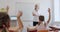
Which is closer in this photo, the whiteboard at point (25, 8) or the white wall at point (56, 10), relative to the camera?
the whiteboard at point (25, 8)

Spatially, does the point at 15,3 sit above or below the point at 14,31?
above

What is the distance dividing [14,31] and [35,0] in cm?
306

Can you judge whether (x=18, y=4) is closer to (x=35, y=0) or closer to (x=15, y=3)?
(x=15, y=3)

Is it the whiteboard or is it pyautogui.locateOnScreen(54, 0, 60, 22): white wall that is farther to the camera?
pyautogui.locateOnScreen(54, 0, 60, 22): white wall

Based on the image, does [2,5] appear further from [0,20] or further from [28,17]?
[0,20]

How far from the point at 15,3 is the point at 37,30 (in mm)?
2830

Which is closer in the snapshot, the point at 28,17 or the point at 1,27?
the point at 1,27

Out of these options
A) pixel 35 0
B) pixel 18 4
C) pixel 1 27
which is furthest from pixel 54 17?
pixel 1 27

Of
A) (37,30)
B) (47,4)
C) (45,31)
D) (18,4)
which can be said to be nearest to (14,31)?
(37,30)

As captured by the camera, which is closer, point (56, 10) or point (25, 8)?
point (25, 8)

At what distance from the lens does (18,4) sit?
4.29 m

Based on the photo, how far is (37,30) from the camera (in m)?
1.58

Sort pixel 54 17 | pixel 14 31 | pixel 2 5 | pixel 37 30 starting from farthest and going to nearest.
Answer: pixel 54 17
pixel 2 5
pixel 37 30
pixel 14 31

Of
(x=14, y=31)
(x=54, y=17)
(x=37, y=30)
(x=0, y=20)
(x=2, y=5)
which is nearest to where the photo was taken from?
(x=0, y=20)
